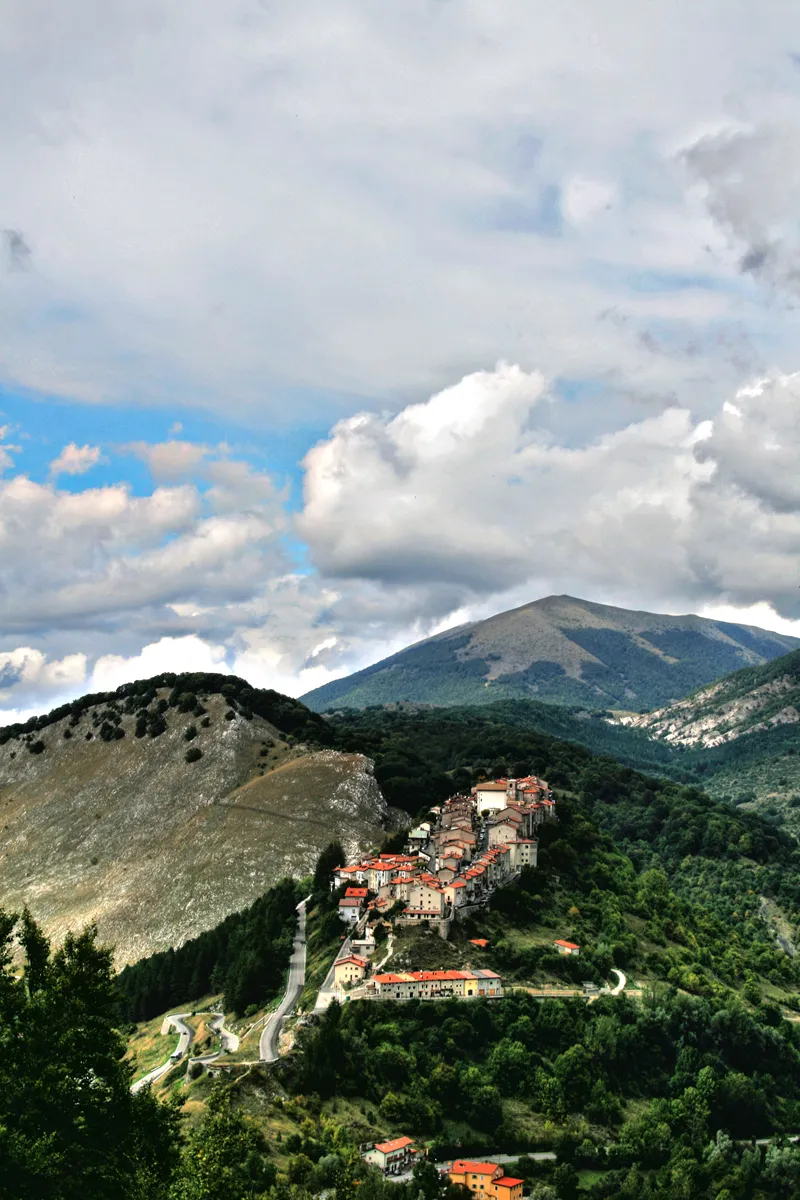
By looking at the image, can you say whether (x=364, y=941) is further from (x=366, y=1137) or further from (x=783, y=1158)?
(x=783, y=1158)

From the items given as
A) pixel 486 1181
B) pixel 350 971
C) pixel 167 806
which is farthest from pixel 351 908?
pixel 167 806

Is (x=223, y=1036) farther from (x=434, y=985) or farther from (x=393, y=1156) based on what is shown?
(x=393, y=1156)

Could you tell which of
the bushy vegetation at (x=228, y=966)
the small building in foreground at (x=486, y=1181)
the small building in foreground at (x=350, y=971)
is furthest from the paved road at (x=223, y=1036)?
the small building in foreground at (x=486, y=1181)

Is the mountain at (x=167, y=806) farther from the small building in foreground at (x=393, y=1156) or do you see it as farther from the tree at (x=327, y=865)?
the small building in foreground at (x=393, y=1156)

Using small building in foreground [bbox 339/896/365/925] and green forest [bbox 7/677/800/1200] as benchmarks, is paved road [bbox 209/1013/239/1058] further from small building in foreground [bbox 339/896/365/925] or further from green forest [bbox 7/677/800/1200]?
small building in foreground [bbox 339/896/365/925]

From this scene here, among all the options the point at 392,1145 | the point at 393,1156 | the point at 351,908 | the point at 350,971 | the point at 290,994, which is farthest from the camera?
the point at 351,908
